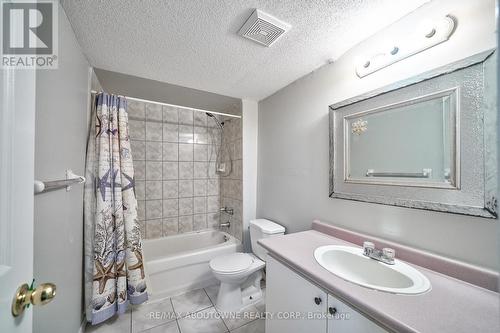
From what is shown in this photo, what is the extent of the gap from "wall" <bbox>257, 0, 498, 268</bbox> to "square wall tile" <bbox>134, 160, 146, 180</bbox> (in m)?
1.50

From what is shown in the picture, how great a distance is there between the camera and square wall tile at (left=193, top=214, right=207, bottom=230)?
2.70 m

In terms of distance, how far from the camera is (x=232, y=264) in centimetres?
168

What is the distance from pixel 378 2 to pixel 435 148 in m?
0.80

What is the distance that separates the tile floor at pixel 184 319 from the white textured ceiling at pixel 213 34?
82.3 inches

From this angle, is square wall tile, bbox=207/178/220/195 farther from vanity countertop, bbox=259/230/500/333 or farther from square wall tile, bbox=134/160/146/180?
vanity countertop, bbox=259/230/500/333

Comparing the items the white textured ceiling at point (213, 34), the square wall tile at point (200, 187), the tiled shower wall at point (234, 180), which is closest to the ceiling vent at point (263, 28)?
the white textured ceiling at point (213, 34)

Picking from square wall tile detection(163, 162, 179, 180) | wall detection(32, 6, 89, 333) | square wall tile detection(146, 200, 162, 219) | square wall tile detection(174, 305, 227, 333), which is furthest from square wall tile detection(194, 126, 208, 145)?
square wall tile detection(174, 305, 227, 333)

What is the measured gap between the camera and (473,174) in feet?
2.68

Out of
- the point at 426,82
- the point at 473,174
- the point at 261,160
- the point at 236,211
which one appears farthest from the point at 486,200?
the point at 236,211

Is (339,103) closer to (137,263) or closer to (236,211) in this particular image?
(236,211)

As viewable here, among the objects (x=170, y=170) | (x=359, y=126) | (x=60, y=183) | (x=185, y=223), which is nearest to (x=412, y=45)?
(x=359, y=126)

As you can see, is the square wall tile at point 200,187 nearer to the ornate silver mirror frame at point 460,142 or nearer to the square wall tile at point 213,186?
the square wall tile at point 213,186

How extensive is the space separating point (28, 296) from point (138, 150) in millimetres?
2170

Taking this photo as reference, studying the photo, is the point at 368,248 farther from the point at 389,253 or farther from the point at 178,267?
the point at 178,267
